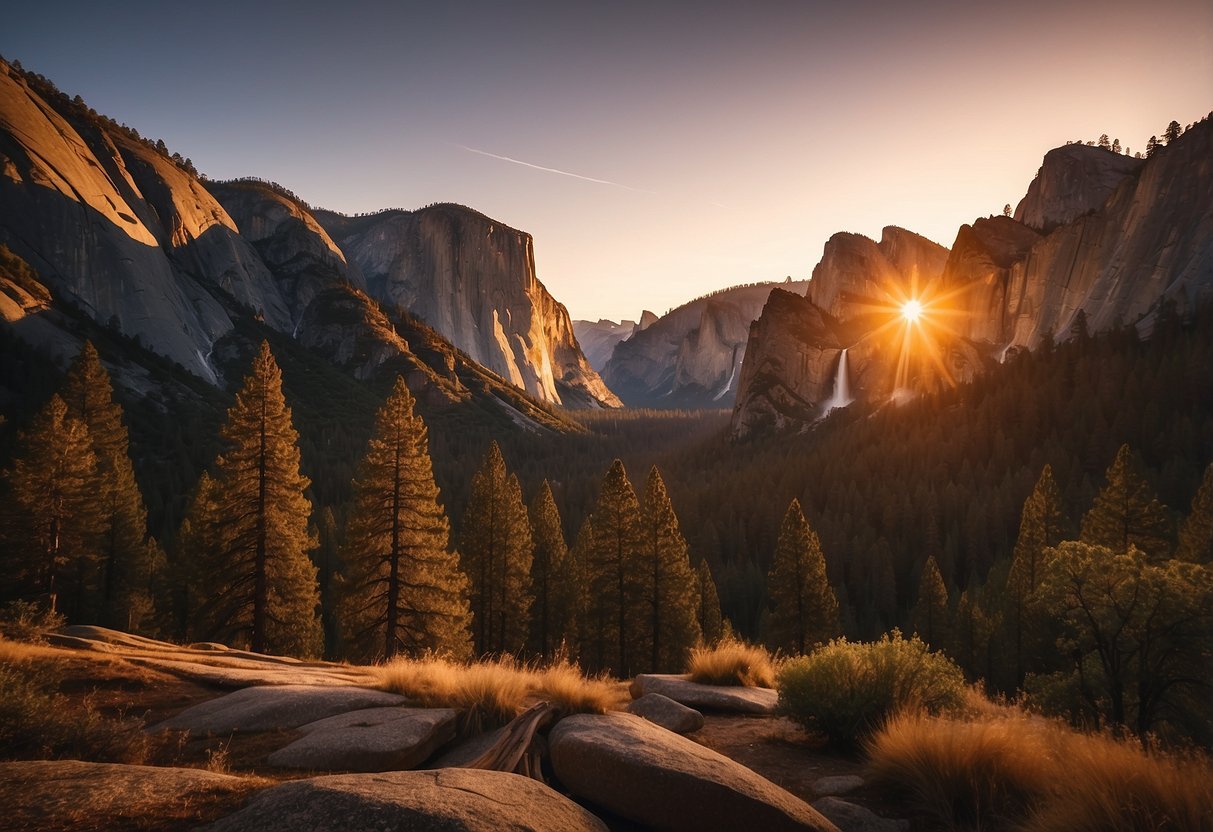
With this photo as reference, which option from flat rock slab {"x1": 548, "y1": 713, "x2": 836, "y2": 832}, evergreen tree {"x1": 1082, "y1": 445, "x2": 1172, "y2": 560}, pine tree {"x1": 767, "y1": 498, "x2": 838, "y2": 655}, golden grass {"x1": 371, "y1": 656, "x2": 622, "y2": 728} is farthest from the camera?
pine tree {"x1": 767, "y1": 498, "x2": 838, "y2": 655}

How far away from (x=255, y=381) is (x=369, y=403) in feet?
461

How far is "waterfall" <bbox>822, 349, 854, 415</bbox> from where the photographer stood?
178 metres

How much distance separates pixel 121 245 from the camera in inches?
4555

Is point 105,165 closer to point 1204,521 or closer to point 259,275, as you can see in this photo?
point 259,275

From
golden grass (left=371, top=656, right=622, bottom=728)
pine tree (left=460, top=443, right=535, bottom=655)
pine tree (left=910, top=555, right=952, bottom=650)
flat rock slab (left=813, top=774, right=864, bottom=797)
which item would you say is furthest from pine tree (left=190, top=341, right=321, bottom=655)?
pine tree (left=910, top=555, right=952, bottom=650)

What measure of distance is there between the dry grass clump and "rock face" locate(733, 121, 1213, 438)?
125210 millimetres

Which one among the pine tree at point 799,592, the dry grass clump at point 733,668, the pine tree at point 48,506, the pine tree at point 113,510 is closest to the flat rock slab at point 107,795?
the dry grass clump at point 733,668

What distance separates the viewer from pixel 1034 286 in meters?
137

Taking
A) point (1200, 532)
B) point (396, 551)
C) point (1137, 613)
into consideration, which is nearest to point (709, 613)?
point (396, 551)

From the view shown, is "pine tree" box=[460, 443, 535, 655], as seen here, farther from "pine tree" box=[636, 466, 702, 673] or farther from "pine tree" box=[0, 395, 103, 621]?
"pine tree" box=[0, 395, 103, 621]

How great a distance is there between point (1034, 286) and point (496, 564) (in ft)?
510

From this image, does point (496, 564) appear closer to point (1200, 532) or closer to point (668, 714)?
point (668, 714)

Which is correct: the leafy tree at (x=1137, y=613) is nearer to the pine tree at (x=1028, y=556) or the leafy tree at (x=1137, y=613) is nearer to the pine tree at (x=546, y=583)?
the pine tree at (x=1028, y=556)

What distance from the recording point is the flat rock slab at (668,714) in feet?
30.8
